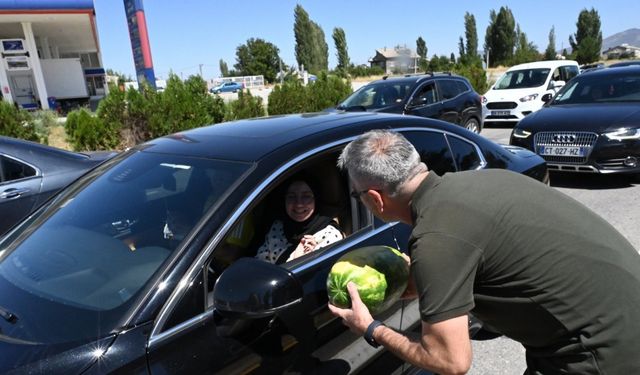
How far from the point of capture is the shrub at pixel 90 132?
34.9 feet

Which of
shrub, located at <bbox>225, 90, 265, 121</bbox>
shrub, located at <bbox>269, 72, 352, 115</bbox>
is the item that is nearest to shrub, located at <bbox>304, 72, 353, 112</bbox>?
shrub, located at <bbox>269, 72, 352, 115</bbox>

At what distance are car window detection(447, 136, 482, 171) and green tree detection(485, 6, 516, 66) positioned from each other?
61907 mm

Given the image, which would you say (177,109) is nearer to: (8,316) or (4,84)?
(8,316)

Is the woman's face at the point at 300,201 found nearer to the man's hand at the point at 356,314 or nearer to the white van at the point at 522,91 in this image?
the man's hand at the point at 356,314

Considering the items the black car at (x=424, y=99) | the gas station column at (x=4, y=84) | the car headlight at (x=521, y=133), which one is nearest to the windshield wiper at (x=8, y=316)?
the car headlight at (x=521, y=133)

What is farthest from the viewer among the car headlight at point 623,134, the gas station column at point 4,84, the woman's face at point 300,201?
the gas station column at point 4,84

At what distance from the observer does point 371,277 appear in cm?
168

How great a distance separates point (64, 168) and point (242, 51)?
Result: 7315 cm

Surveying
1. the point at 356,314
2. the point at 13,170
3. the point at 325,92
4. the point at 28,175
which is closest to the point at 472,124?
the point at 325,92

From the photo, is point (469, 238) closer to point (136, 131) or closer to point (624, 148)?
point (624, 148)

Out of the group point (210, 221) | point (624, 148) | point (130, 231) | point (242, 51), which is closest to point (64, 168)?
point (130, 231)

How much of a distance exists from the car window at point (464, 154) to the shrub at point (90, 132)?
9812 millimetres

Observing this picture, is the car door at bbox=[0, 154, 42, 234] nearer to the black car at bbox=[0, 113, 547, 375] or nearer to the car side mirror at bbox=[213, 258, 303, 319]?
the black car at bbox=[0, 113, 547, 375]

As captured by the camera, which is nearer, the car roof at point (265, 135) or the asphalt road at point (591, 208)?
the car roof at point (265, 135)
